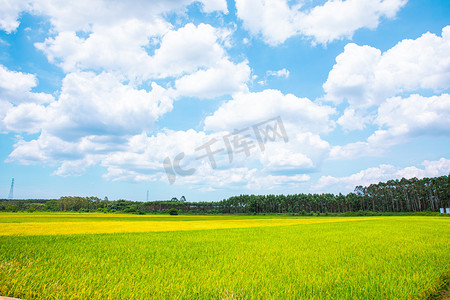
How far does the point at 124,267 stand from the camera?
6887 millimetres

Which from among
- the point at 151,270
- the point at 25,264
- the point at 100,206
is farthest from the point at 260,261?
the point at 100,206

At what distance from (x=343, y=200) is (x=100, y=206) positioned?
458 feet

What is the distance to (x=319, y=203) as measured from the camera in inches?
5089

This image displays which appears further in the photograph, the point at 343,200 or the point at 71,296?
the point at 343,200

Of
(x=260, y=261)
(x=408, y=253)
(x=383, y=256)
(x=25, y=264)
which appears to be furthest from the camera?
(x=408, y=253)

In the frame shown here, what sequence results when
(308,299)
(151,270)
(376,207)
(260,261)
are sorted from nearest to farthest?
1. (308,299)
2. (151,270)
3. (260,261)
4. (376,207)

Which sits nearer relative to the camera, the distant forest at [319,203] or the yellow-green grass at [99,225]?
the yellow-green grass at [99,225]

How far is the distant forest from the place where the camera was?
99.4 m

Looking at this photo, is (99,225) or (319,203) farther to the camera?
(319,203)

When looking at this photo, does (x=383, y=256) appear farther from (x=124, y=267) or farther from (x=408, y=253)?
(x=124, y=267)

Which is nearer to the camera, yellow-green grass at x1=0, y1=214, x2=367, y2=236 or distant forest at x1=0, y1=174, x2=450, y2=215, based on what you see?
yellow-green grass at x1=0, y1=214, x2=367, y2=236

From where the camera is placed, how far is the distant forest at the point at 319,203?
9938 cm

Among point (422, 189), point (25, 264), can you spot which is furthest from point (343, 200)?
point (25, 264)

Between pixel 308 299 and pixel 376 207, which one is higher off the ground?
pixel 308 299
